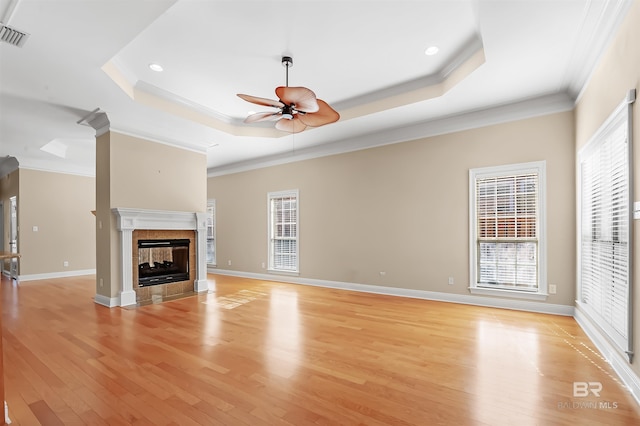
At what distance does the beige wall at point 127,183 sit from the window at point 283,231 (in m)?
2.16

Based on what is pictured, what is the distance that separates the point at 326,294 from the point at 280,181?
9.90ft

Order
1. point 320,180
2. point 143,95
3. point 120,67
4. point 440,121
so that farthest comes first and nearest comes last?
point 320,180
point 440,121
point 143,95
point 120,67

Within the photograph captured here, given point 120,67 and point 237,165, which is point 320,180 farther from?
point 120,67

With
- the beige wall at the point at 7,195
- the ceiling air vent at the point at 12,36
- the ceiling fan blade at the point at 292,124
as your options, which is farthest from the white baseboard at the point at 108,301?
the beige wall at the point at 7,195

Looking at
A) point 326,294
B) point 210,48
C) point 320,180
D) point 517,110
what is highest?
point 210,48

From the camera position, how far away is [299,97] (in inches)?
124

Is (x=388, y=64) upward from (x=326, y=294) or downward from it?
upward

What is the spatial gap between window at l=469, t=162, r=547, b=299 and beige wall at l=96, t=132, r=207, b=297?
530 centimetres

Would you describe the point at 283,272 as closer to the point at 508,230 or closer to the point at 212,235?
the point at 212,235

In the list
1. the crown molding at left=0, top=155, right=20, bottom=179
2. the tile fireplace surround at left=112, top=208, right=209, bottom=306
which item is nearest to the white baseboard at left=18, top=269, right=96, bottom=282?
the crown molding at left=0, top=155, right=20, bottom=179

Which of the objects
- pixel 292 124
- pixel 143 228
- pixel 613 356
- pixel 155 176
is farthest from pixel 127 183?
pixel 613 356

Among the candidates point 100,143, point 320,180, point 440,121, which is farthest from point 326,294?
point 100,143

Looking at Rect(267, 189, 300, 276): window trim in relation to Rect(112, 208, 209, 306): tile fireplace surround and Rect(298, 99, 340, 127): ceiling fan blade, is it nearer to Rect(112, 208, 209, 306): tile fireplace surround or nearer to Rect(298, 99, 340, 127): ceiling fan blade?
Rect(112, 208, 209, 306): tile fireplace surround

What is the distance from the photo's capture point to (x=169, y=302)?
5402 millimetres
